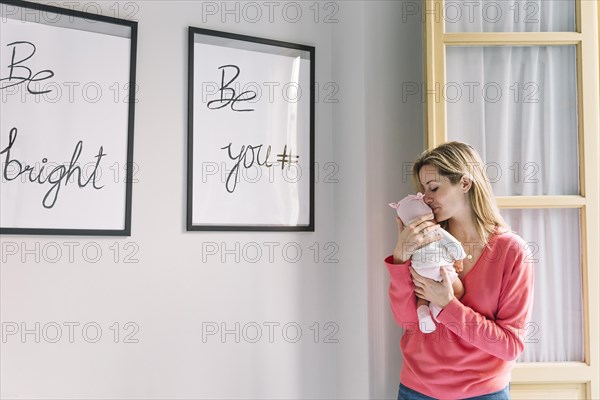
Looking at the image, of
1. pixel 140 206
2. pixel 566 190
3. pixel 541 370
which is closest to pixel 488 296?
pixel 541 370

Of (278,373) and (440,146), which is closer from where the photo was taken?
(440,146)

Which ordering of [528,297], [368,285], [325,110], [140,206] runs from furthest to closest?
[325,110] → [368,285] → [140,206] → [528,297]

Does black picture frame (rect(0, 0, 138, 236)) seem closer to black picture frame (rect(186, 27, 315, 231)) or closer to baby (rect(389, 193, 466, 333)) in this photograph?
black picture frame (rect(186, 27, 315, 231))

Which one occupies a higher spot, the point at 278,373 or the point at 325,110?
the point at 325,110

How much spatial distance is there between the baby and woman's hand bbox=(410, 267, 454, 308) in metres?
0.01

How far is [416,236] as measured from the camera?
1.65 m

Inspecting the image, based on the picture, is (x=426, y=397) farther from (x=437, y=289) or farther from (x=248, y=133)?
(x=248, y=133)

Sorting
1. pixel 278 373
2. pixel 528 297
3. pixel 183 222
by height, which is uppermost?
pixel 183 222

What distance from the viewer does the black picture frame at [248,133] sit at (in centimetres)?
198

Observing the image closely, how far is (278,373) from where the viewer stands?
2.09 m

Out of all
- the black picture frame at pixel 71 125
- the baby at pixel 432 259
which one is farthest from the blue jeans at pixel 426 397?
the black picture frame at pixel 71 125

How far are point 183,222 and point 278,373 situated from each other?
624 millimetres

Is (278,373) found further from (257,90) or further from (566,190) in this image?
(566,190)

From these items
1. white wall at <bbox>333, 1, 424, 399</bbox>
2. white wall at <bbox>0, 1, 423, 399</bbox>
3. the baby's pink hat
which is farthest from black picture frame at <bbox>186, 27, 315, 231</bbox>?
the baby's pink hat
